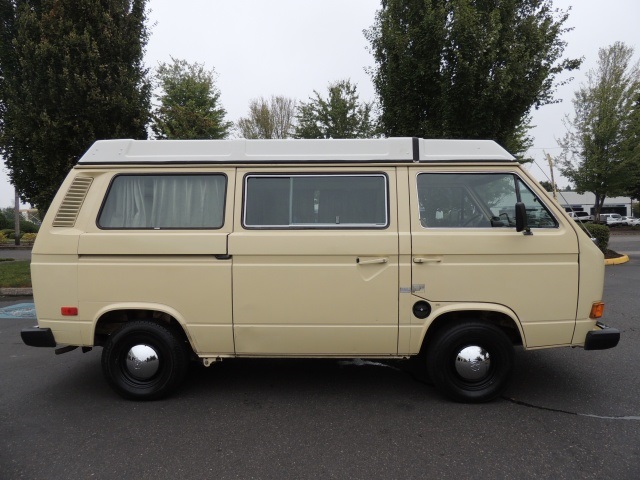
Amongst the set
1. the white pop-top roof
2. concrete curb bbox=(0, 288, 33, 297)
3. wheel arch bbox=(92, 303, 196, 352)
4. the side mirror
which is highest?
the white pop-top roof

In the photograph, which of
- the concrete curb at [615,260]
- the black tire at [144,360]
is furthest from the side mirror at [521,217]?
the concrete curb at [615,260]

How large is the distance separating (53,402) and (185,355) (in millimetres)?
1319

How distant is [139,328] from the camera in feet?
12.9

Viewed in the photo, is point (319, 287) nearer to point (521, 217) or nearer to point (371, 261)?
point (371, 261)

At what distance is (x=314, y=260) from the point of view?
3785 mm

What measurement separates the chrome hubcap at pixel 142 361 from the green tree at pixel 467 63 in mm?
8208

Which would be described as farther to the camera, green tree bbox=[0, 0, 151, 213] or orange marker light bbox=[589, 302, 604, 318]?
green tree bbox=[0, 0, 151, 213]

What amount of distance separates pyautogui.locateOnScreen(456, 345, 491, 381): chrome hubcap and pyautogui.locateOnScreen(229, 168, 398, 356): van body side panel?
0.58 metres

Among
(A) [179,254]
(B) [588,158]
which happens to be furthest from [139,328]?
(B) [588,158]

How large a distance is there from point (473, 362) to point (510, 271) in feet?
2.77

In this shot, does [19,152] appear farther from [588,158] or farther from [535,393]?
[588,158]

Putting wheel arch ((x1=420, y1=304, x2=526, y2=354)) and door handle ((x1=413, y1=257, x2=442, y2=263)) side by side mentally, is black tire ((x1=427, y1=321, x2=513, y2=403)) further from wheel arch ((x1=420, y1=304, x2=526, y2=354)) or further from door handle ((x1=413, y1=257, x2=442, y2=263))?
door handle ((x1=413, y1=257, x2=442, y2=263))

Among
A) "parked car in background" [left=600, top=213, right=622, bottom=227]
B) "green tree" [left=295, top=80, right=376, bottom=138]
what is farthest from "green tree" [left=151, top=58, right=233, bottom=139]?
"parked car in background" [left=600, top=213, right=622, bottom=227]

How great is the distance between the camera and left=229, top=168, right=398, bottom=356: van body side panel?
12.4 ft
